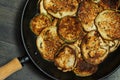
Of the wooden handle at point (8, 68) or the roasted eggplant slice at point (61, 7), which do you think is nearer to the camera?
the wooden handle at point (8, 68)

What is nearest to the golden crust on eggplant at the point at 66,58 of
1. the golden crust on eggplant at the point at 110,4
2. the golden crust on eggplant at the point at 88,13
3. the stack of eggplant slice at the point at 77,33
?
the stack of eggplant slice at the point at 77,33

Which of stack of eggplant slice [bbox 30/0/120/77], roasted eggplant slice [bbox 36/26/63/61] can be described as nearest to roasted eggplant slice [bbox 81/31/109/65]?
stack of eggplant slice [bbox 30/0/120/77]

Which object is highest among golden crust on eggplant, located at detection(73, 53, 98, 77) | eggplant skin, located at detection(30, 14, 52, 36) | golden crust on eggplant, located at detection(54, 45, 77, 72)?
eggplant skin, located at detection(30, 14, 52, 36)

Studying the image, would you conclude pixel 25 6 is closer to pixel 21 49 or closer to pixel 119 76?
pixel 21 49

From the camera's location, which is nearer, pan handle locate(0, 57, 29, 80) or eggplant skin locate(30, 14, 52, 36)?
pan handle locate(0, 57, 29, 80)

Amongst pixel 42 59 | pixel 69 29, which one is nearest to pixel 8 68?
pixel 42 59

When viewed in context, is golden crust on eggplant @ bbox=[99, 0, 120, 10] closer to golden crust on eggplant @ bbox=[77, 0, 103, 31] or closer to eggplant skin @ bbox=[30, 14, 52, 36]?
golden crust on eggplant @ bbox=[77, 0, 103, 31]

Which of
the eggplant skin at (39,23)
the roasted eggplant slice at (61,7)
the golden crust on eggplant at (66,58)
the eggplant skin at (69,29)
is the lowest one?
the golden crust on eggplant at (66,58)

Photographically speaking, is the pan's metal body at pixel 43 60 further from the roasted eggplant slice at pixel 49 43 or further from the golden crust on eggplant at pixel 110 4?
the golden crust on eggplant at pixel 110 4

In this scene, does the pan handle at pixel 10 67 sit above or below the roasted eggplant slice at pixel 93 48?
above
